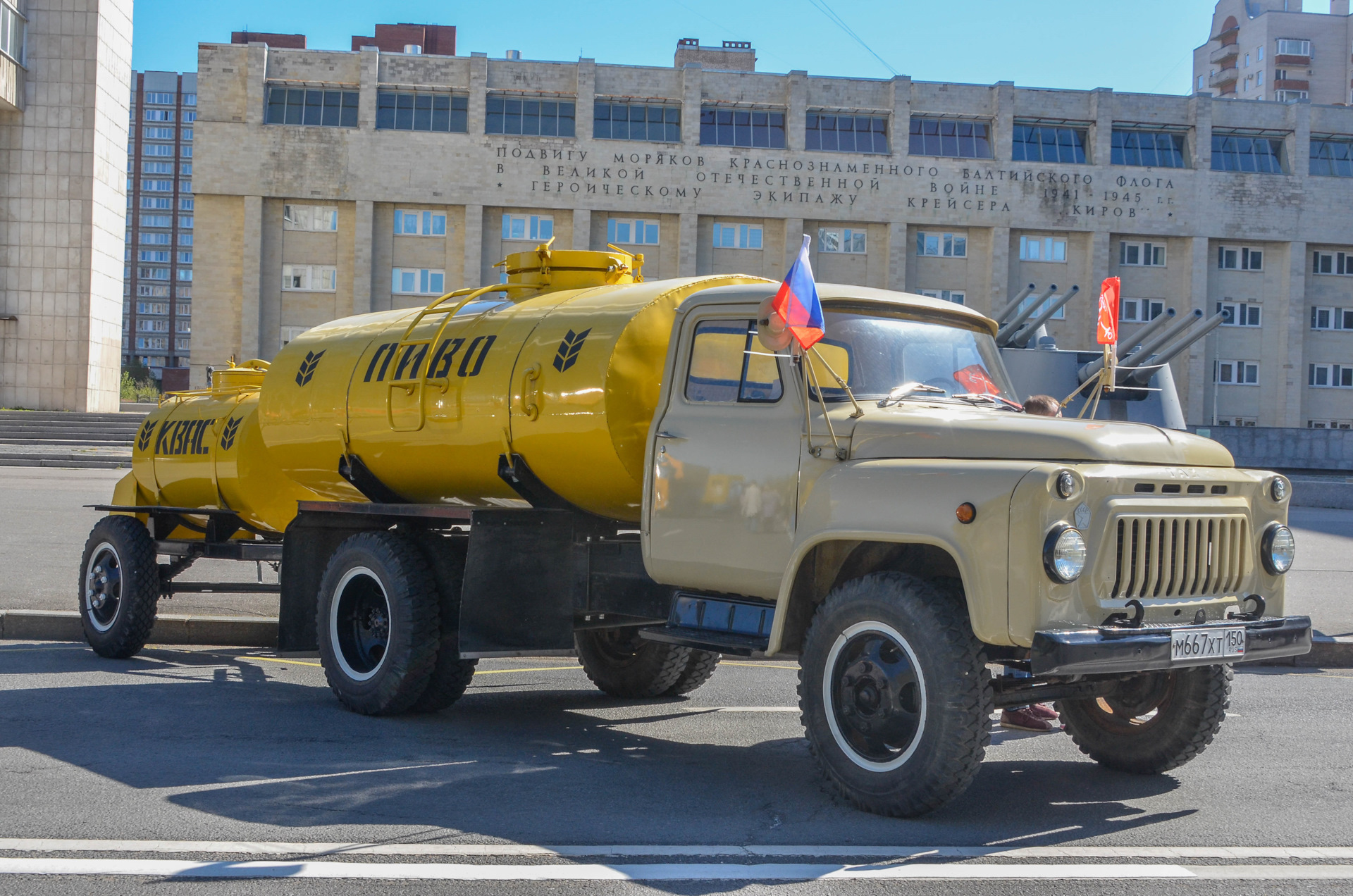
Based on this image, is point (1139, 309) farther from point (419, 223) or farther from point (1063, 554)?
point (1063, 554)

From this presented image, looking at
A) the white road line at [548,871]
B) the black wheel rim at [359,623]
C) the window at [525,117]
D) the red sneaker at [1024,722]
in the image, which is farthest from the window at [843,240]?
the white road line at [548,871]

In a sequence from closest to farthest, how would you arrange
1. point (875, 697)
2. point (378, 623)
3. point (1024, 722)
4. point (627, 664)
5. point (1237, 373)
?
point (875, 697), point (1024, 722), point (378, 623), point (627, 664), point (1237, 373)

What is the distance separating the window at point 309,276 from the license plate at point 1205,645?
5828 centimetres

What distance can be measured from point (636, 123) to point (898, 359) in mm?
56498

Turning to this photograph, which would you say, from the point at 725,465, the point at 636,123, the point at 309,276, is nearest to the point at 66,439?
the point at 309,276

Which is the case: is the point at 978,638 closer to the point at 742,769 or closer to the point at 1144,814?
the point at 1144,814

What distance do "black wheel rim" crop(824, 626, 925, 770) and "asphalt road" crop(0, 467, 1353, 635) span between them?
7.22 metres

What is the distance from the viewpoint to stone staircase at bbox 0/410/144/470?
3566 centimetres

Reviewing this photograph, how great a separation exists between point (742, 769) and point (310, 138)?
5704 cm

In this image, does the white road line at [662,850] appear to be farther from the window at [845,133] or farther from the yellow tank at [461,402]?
the window at [845,133]

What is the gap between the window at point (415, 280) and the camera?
199 feet

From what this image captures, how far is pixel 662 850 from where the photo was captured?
5039 millimetres

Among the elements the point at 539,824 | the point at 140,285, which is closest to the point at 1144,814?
the point at 539,824

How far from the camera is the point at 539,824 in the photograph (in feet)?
17.7
